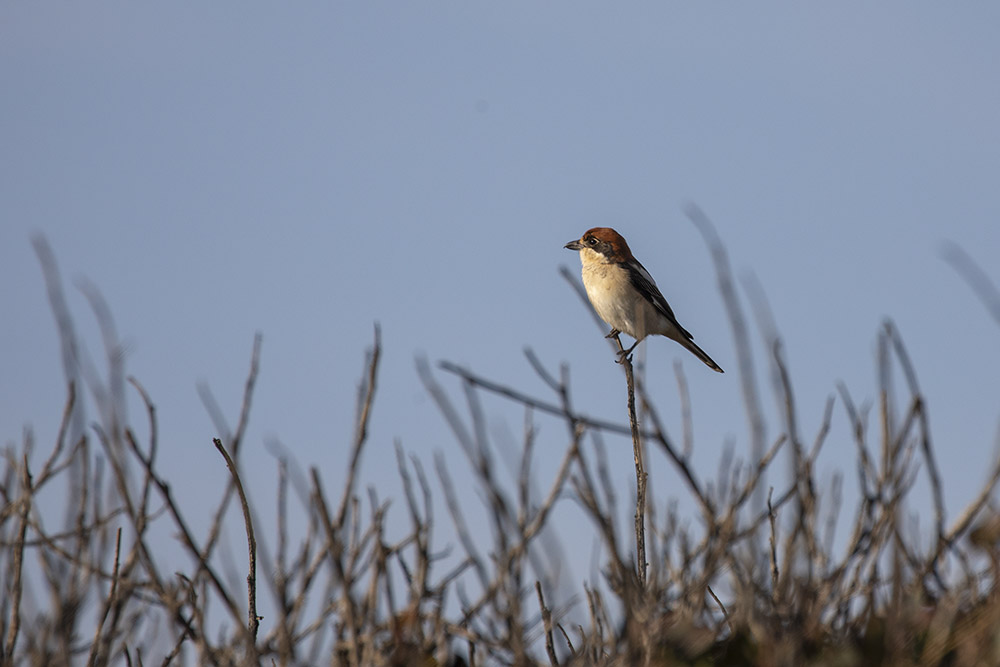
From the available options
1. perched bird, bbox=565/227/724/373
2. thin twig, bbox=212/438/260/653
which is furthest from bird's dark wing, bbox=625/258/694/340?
thin twig, bbox=212/438/260/653

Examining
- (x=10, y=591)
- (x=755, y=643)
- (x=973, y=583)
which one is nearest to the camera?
(x=755, y=643)

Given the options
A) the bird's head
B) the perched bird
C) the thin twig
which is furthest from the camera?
the bird's head

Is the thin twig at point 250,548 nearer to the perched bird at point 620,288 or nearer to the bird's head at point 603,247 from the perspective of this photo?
the perched bird at point 620,288

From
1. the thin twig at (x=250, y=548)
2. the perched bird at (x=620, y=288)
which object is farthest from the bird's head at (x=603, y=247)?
the thin twig at (x=250, y=548)

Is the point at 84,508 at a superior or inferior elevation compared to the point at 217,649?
superior

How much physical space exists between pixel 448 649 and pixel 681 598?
2.14 feet

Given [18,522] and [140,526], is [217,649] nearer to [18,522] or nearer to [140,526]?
[140,526]

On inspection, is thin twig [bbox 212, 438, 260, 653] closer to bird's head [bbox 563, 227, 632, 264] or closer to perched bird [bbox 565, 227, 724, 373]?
perched bird [bbox 565, 227, 724, 373]

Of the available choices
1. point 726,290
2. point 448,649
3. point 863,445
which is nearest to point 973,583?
point 863,445

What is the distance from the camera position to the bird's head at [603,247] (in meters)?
10.1

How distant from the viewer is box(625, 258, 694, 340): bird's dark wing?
9.98 meters

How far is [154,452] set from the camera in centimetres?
304

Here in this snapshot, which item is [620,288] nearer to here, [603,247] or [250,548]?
[603,247]

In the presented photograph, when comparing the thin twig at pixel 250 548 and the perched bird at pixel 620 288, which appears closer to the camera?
the thin twig at pixel 250 548
